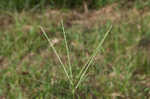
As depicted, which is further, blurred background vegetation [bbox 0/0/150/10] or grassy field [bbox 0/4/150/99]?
blurred background vegetation [bbox 0/0/150/10]

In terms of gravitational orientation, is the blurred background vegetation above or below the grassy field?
above

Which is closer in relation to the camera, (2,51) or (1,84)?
(1,84)

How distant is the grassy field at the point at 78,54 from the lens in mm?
2141

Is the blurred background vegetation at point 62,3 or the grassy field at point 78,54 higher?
the blurred background vegetation at point 62,3

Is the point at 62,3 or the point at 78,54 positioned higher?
the point at 62,3

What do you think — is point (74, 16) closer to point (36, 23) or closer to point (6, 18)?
point (36, 23)

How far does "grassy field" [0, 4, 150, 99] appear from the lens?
2141mm

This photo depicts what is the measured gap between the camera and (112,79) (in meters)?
2.29

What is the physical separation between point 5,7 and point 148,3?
1345 millimetres

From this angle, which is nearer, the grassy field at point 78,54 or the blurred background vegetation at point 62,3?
the grassy field at point 78,54

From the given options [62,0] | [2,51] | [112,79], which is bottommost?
[112,79]

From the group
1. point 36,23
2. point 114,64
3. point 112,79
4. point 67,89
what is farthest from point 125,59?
point 36,23

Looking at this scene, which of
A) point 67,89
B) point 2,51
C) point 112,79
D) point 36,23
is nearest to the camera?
point 67,89

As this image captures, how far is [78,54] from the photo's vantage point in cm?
259
